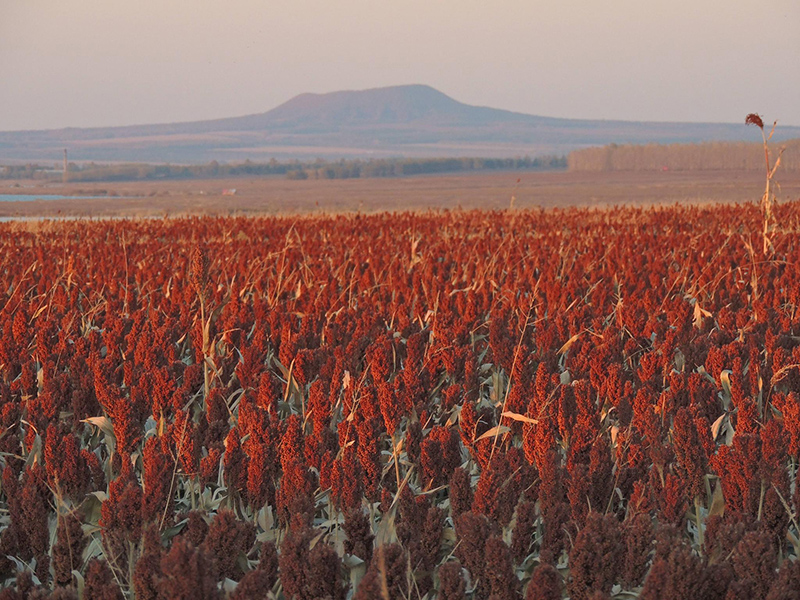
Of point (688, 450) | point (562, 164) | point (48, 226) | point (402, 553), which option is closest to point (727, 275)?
point (688, 450)

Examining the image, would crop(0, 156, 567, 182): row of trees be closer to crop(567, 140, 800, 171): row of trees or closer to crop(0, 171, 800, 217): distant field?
crop(567, 140, 800, 171): row of trees

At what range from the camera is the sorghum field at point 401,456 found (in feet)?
7.63

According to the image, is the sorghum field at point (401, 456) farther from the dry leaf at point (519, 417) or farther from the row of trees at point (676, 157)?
the row of trees at point (676, 157)

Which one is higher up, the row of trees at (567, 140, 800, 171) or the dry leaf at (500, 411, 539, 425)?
the row of trees at (567, 140, 800, 171)

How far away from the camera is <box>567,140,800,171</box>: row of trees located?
102 m

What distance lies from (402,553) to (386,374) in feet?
6.46

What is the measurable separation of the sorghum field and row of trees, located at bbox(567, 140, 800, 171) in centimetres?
9836

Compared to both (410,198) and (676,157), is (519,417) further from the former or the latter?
(676,157)

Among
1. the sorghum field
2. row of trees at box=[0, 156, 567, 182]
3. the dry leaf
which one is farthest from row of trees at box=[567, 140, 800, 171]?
the dry leaf

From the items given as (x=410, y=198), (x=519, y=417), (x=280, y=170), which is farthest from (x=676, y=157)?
(x=519, y=417)

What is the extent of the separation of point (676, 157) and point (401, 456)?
353 ft

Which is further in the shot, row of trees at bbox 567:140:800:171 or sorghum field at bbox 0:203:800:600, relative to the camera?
row of trees at bbox 567:140:800:171

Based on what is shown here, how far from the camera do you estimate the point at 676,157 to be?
105562 millimetres

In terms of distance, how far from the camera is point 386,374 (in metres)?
4.25
